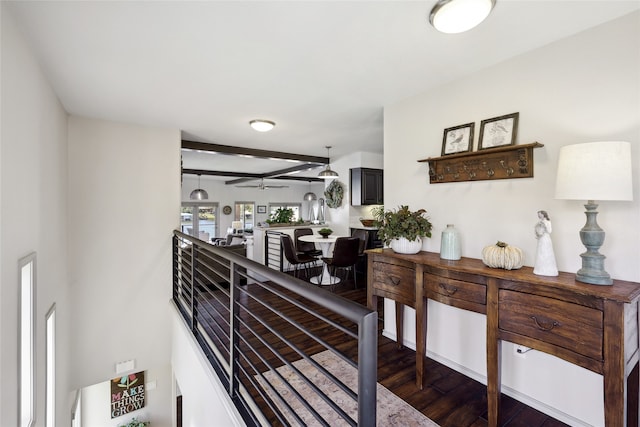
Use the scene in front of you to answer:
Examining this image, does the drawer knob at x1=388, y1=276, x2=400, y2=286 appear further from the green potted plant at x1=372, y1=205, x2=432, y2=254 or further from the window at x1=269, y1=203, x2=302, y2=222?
the window at x1=269, y1=203, x2=302, y2=222

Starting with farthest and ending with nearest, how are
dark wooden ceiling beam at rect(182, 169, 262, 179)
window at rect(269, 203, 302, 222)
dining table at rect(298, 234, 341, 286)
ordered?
window at rect(269, 203, 302, 222), dark wooden ceiling beam at rect(182, 169, 262, 179), dining table at rect(298, 234, 341, 286)

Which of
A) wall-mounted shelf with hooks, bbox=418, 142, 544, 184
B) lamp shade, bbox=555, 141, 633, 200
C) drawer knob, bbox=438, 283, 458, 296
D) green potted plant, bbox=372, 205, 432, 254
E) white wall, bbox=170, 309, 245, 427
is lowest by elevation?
white wall, bbox=170, 309, 245, 427

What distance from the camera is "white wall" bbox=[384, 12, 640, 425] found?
1561 mm

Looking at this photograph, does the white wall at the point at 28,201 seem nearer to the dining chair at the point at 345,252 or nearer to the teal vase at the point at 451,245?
the teal vase at the point at 451,245

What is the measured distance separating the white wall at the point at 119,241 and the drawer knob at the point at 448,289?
3302 millimetres

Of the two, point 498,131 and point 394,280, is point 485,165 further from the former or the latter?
point 394,280

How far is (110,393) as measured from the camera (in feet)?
16.0

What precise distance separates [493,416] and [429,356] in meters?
0.85

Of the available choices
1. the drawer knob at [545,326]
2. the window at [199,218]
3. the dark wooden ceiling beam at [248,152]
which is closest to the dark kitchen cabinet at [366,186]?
the dark wooden ceiling beam at [248,152]

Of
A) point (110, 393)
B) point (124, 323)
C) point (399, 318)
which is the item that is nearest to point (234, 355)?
point (399, 318)

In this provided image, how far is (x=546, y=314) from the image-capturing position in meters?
1.46

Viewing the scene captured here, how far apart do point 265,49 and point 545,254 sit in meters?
2.10

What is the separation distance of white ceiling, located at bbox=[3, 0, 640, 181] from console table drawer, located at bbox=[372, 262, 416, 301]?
4.97 ft

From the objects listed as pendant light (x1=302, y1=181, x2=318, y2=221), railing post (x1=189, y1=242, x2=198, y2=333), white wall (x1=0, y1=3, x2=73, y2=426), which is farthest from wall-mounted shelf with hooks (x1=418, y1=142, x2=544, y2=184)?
pendant light (x1=302, y1=181, x2=318, y2=221)
